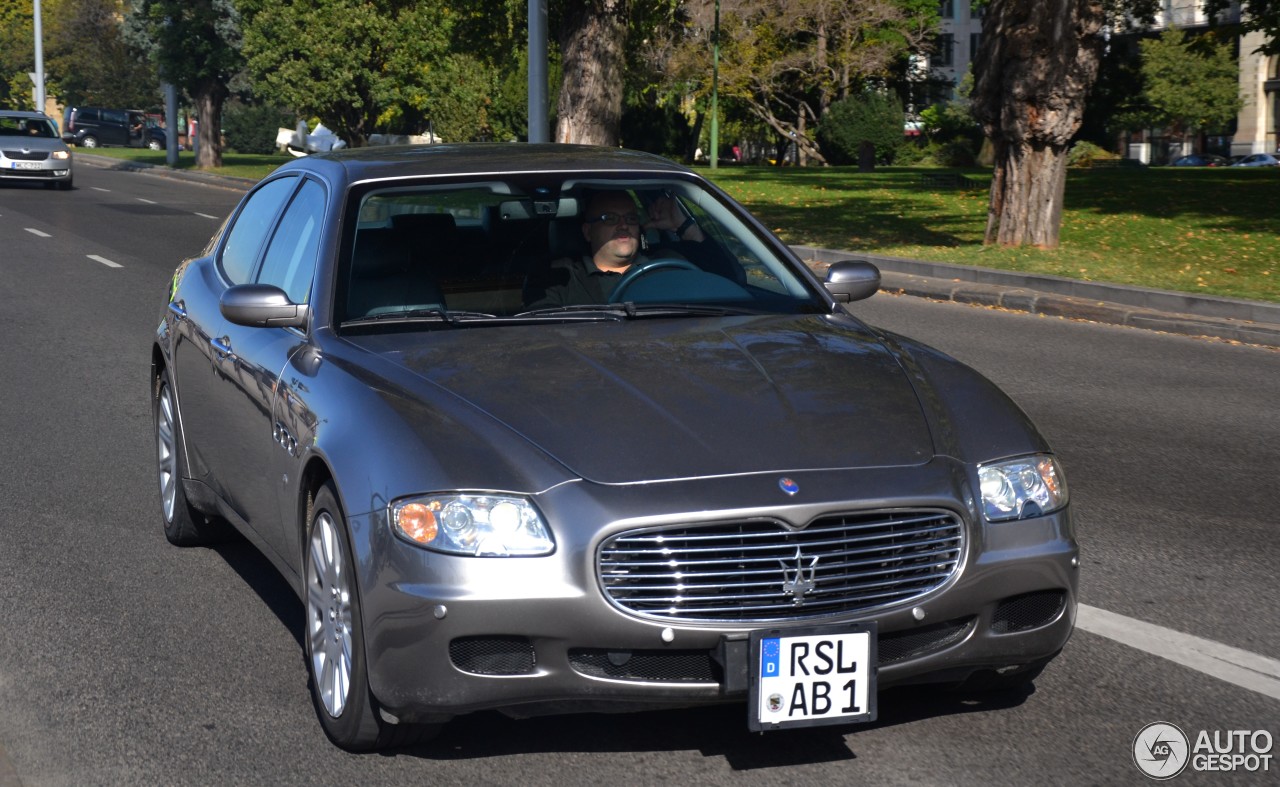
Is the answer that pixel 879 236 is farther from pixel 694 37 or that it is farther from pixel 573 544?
pixel 694 37

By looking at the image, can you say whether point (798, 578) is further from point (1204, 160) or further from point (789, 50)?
point (1204, 160)

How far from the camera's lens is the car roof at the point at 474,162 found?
17.4 ft

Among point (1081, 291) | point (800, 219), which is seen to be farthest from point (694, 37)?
point (1081, 291)

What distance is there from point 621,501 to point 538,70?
61.6 feet

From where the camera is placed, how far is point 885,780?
390cm

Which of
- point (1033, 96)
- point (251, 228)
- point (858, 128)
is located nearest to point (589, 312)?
point (251, 228)

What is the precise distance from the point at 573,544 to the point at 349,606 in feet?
2.26

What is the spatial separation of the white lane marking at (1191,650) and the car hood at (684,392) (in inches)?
47.3

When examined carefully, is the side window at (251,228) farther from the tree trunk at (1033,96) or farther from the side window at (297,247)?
the tree trunk at (1033,96)

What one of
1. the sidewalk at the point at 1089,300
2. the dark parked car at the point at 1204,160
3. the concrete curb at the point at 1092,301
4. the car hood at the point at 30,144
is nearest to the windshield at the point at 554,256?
the sidewalk at the point at 1089,300

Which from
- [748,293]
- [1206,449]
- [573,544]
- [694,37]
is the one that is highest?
[694,37]

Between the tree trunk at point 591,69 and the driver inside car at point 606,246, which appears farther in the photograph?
the tree trunk at point 591,69

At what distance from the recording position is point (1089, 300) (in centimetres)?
1491

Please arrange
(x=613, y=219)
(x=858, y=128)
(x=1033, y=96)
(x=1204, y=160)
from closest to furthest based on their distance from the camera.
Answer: (x=613, y=219)
(x=1033, y=96)
(x=858, y=128)
(x=1204, y=160)
